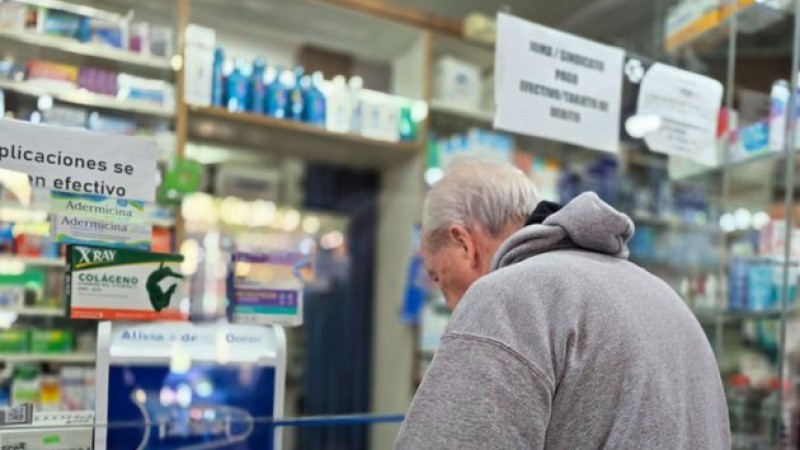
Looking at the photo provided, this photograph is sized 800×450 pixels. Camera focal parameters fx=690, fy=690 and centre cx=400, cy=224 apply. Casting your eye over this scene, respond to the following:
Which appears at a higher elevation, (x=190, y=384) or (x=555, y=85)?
(x=555, y=85)

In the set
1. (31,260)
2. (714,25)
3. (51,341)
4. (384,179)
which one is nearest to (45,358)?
(51,341)

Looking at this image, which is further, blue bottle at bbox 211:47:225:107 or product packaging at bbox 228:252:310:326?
blue bottle at bbox 211:47:225:107

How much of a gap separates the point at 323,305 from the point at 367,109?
1183mm

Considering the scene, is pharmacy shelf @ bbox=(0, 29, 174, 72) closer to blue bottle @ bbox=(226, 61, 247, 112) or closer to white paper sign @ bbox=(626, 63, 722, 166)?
blue bottle @ bbox=(226, 61, 247, 112)

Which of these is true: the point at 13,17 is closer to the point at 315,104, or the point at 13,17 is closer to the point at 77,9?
the point at 77,9

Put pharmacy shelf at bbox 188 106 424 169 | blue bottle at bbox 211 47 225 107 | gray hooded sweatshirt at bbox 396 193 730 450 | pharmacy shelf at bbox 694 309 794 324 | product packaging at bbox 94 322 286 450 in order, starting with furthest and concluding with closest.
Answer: pharmacy shelf at bbox 188 106 424 169 → blue bottle at bbox 211 47 225 107 → pharmacy shelf at bbox 694 309 794 324 → product packaging at bbox 94 322 286 450 → gray hooded sweatshirt at bbox 396 193 730 450

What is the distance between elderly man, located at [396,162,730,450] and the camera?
0.86 metres

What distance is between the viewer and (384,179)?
407 centimetres

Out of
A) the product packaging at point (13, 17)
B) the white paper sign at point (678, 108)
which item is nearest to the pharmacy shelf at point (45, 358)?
the product packaging at point (13, 17)

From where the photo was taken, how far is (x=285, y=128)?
10.7 ft

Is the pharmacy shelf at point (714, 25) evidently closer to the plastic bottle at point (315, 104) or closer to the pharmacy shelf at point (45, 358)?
the plastic bottle at point (315, 104)

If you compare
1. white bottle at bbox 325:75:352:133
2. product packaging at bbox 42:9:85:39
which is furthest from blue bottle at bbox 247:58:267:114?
product packaging at bbox 42:9:85:39

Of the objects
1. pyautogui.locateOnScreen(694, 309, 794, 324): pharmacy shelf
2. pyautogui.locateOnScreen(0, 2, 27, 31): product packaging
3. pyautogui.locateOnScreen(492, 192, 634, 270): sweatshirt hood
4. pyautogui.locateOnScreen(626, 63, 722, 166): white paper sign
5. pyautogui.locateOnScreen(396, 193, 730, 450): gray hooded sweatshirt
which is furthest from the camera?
pyautogui.locateOnScreen(694, 309, 794, 324): pharmacy shelf

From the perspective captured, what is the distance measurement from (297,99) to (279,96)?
0.09 m
